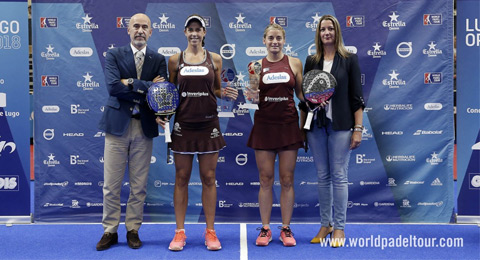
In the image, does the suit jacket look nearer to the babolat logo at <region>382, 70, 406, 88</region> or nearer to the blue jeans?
the blue jeans

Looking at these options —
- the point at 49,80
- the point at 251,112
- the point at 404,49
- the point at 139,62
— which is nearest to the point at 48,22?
the point at 49,80

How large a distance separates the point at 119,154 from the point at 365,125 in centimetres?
247

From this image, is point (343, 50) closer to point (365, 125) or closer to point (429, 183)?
point (365, 125)

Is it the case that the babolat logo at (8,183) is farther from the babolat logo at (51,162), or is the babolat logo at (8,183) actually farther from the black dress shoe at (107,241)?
the black dress shoe at (107,241)

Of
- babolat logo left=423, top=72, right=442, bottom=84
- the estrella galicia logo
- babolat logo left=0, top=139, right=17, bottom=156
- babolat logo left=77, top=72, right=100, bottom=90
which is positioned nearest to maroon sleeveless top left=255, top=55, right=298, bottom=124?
babolat logo left=423, top=72, right=442, bottom=84

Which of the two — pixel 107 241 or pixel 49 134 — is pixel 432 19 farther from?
pixel 49 134

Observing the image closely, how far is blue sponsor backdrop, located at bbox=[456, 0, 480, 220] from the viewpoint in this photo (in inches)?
Answer: 182

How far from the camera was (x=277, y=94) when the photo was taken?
3.77m

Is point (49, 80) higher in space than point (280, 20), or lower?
lower

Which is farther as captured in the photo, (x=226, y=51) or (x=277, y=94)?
(x=226, y=51)

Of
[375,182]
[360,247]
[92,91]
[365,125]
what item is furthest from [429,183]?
[92,91]

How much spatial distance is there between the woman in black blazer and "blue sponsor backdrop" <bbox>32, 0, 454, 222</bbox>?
0.92 meters

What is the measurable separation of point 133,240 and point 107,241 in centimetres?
21

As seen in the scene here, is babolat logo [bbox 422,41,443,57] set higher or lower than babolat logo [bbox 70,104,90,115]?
higher
